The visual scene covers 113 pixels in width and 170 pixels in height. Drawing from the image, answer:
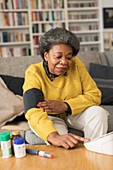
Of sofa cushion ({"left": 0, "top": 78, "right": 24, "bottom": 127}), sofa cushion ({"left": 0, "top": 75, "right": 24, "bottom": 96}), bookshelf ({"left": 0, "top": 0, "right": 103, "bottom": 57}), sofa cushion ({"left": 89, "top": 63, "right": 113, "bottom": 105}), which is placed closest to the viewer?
sofa cushion ({"left": 0, "top": 78, "right": 24, "bottom": 127})

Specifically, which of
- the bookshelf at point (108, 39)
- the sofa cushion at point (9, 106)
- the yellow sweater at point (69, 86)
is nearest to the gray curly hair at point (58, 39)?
the yellow sweater at point (69, 86)

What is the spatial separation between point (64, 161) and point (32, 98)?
486mm

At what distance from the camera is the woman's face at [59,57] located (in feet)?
4.39

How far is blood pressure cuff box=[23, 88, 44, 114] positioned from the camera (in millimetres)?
1253

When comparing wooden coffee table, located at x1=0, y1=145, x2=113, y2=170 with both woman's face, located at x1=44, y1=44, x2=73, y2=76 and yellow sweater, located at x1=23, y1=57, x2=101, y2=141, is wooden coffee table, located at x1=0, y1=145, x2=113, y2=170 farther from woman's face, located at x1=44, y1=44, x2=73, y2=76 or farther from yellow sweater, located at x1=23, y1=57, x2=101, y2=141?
woman's face, located at x1=44, y1=44, x2=73, y2=76

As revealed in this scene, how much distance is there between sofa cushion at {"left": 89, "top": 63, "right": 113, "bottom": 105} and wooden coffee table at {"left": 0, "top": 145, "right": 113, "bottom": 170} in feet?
3.37

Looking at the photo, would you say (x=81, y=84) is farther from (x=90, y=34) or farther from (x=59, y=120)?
(x=90, y=34)

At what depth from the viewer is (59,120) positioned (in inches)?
55.4

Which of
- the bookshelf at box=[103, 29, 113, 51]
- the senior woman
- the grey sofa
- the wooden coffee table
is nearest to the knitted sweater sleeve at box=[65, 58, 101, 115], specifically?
the senior woman

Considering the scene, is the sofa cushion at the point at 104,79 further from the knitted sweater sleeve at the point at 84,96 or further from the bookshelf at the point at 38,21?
the bookshelf at the point at 38,21

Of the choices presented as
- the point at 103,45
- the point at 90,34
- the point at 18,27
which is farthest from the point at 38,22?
the point at 103,45

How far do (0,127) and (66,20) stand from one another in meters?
3.00

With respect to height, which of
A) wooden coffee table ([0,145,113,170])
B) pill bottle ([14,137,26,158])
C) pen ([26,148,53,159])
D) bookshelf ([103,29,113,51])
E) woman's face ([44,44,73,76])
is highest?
bookshelf ([103,29,113,51])

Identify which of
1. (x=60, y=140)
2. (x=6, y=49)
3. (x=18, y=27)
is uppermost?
(x=18, y=27)
